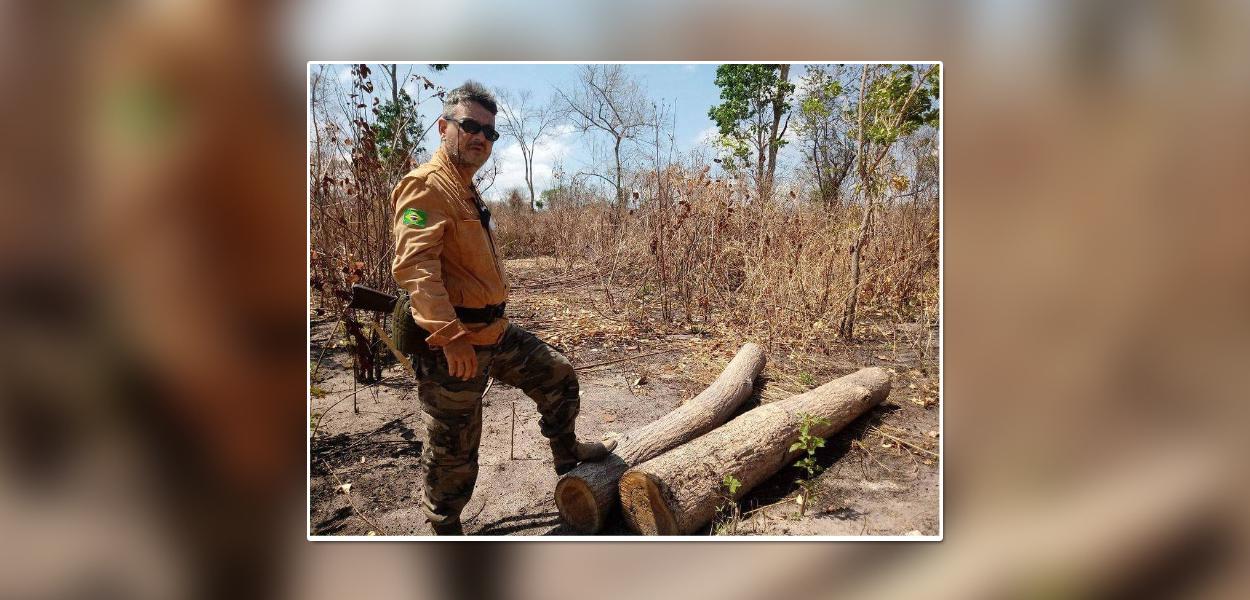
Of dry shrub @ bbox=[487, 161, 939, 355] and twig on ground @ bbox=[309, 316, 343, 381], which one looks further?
dry shrub @ bbox=[487, 161, 939, 355]

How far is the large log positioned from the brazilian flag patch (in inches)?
47.0

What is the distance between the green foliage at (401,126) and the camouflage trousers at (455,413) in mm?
805

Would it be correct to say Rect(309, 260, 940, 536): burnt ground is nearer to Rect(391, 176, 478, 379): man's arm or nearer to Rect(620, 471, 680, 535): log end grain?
Rect(620, 471, 680, 535): log end grain

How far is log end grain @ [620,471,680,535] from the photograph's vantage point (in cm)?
172

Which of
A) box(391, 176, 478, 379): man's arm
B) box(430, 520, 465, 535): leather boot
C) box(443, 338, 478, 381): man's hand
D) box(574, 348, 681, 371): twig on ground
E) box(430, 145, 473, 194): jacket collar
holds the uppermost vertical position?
box(430, 145, 473, 194): jacket collar

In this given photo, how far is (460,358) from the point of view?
1612 millimetres

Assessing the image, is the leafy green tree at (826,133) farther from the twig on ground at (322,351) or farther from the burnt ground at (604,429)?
the twig on ground at (322,351)

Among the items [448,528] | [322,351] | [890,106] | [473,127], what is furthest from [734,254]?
[322,351]

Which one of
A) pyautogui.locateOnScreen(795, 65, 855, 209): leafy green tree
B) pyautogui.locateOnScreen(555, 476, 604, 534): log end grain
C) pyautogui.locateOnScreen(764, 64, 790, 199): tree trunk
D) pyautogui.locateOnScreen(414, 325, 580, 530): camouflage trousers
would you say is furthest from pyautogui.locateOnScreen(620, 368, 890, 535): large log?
pyautogui.locateOnScreen(764, 64, 790, 199): tree trunk

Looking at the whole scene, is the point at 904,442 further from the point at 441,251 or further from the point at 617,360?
the point at 441,251

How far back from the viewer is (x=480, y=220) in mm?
1633

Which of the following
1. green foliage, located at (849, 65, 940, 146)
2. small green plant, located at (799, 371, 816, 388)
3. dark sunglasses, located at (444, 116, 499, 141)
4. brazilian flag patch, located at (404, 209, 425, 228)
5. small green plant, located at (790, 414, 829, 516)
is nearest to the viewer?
brazilian flag patch, located at (404, 209, 425, 228)
